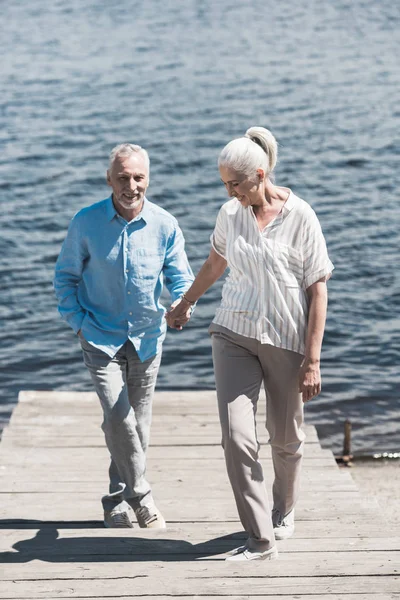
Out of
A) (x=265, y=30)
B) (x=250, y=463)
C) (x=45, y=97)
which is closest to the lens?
(x=250, y=463)

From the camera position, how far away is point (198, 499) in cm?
584

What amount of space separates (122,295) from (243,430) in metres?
1.04

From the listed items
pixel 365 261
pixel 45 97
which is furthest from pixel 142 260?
pixel 45 97

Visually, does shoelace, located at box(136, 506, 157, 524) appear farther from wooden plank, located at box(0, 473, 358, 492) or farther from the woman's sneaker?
wooden plank, located at box(0, 473, 358, 492)

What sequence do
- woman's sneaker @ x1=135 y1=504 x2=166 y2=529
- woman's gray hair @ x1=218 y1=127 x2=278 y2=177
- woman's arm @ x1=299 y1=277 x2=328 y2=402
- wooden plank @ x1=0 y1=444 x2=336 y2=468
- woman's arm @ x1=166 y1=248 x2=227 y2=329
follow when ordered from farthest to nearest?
1. wooden plank @ x1=0 y1=444 x2=336 y2=468
2. woman's sneaker @ x1=135 y1=504 x2=166 y2=529
3. woman's arm @ x1=166 y1=248 x2=227 y2=329
4. woman's arm @ x1=299 y1=277 x2=328 y2=402
5. woman's gray hair @ x1=218 y1=127 x2=278 y2=177

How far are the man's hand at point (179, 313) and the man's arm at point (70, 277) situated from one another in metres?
0.42

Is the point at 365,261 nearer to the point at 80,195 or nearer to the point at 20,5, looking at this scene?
the point at 80,195

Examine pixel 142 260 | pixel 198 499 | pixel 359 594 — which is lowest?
pixel 198 499

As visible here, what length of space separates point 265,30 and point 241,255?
22286 millimetres

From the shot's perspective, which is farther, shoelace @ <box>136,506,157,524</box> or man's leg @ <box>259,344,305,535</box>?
shoelace @ <box>136,506,157,524</box>

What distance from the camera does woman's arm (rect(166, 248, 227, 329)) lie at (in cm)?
475

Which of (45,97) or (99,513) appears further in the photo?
(45,97)

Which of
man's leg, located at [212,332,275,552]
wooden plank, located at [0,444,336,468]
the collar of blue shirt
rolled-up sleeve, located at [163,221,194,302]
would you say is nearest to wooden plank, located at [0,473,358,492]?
wooden plank, located at [0,444,336,468]

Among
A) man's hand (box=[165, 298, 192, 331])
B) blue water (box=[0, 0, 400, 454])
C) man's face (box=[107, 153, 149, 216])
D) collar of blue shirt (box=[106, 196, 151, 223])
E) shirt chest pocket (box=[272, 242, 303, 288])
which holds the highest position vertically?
man's face (box=[107, 153, 149, 216])
